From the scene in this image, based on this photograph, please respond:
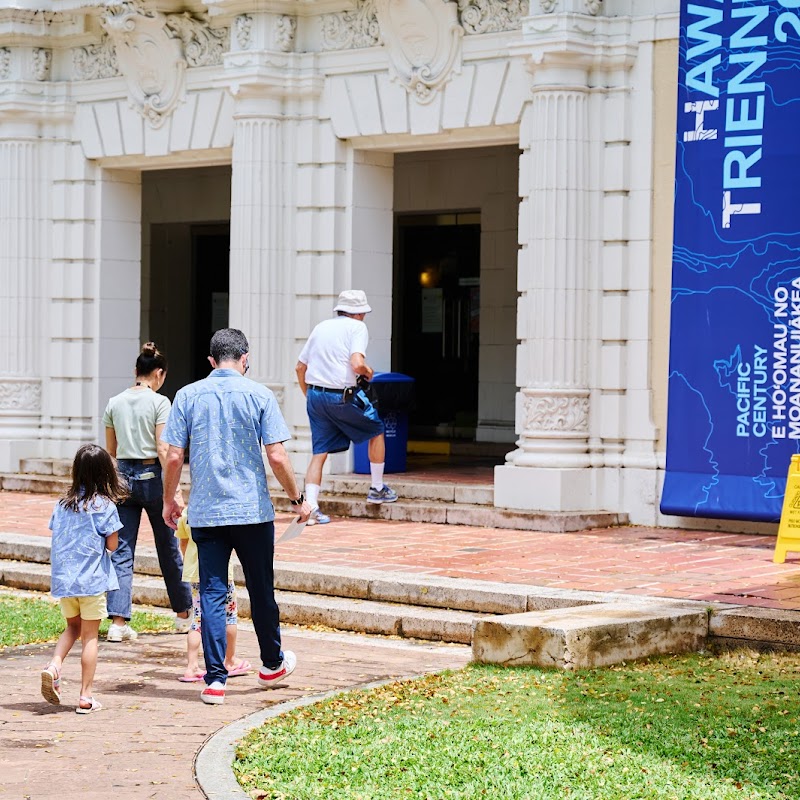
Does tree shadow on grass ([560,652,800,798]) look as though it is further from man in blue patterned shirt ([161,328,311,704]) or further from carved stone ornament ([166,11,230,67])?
carved stone ornament ([166,11,230,67])

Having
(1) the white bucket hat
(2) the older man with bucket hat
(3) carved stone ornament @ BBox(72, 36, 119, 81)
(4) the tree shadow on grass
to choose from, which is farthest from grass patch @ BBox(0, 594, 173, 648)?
(3) carved stone ornament @ BBox(72, 36, 119, 81)

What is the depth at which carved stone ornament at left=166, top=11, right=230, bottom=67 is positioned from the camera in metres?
17.2

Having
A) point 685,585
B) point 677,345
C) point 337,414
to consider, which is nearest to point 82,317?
point 337,414

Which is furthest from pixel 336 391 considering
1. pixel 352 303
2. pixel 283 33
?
pixel 283 33

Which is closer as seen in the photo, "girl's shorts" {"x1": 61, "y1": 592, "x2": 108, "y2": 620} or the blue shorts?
"girl's shorts" {"x1": 61, "y1": 592, "x2": 108, "y2": 620}

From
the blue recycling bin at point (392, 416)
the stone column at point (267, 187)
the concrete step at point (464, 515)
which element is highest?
the stone column at point (267, 187)

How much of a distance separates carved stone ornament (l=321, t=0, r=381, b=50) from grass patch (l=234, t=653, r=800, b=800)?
8.92 m

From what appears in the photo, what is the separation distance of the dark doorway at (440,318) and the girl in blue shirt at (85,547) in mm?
13376

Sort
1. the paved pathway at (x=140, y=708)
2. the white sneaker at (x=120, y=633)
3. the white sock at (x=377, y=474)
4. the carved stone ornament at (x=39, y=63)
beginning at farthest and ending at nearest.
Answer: the carved stone ornament at (x=39, y=63), the white sock at (x=377, y=474), the white sneaker at (x=120, y=633), the paved pathway at (x=140, y=708)

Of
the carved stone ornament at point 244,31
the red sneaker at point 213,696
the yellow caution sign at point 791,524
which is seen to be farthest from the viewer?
the carved stone ornament at point 244,31

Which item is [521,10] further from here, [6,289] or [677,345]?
[6,289]

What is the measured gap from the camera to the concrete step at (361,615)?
10.2 meters

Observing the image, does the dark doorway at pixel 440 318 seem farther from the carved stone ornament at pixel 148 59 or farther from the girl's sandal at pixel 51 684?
the girl's sandal at pixel 51 684

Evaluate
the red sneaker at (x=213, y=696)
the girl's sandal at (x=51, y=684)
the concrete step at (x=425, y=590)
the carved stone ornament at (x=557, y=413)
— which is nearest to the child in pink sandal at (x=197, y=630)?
the red sneaker at (x=213, y=696)
